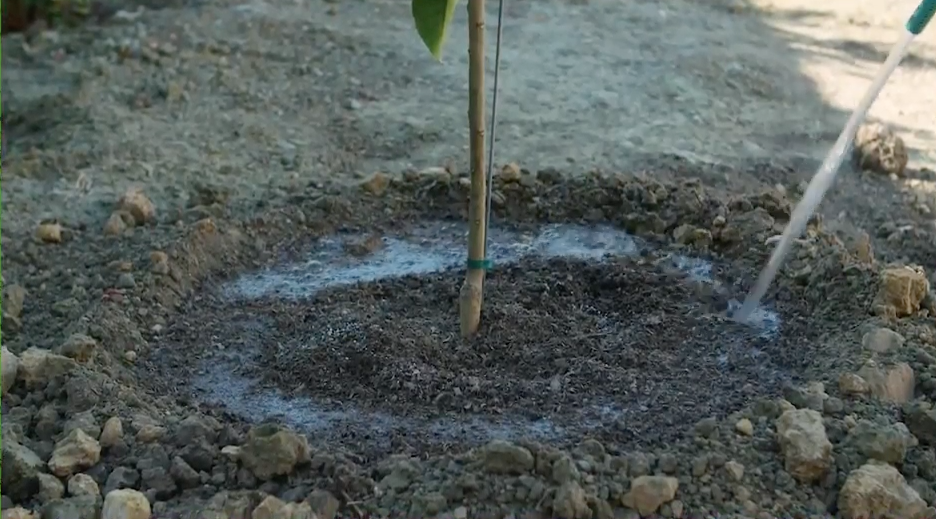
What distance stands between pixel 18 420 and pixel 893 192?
253 centimetres

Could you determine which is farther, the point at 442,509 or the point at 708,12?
the point at 708,12

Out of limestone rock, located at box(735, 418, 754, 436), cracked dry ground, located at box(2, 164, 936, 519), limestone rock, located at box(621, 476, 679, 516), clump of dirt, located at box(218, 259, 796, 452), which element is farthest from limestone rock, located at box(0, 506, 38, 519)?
limestone rock, located at box(735, 418, 754, 436)

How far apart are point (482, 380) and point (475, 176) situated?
14.7 inches

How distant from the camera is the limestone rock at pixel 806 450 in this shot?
176cm

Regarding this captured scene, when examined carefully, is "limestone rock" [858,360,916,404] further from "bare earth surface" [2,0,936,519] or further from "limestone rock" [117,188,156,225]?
"limestone rock" [117,188,156,225]

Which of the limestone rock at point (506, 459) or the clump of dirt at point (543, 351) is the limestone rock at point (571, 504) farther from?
the clump of dirt at point (543, 351)

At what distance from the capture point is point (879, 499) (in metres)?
1.70

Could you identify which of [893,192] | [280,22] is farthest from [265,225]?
[280,22]

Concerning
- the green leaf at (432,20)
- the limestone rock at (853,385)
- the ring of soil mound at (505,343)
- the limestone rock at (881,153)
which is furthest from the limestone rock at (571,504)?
the limestone rock at (881,153)

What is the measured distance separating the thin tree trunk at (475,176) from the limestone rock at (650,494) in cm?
63

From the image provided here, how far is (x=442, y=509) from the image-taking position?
1.69m

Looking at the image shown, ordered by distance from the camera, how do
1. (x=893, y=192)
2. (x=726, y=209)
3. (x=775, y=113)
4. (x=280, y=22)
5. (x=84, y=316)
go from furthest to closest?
1. (x=280, y=22)
2. (x=775, y=113)
3. (x=893, y=192)
4. (x=726, y=209)
5. (x=84, y=316)

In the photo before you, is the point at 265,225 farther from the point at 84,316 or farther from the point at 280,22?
the point at 280,22

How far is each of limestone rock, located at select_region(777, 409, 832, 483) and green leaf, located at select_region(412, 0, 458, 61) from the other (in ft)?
2.69
